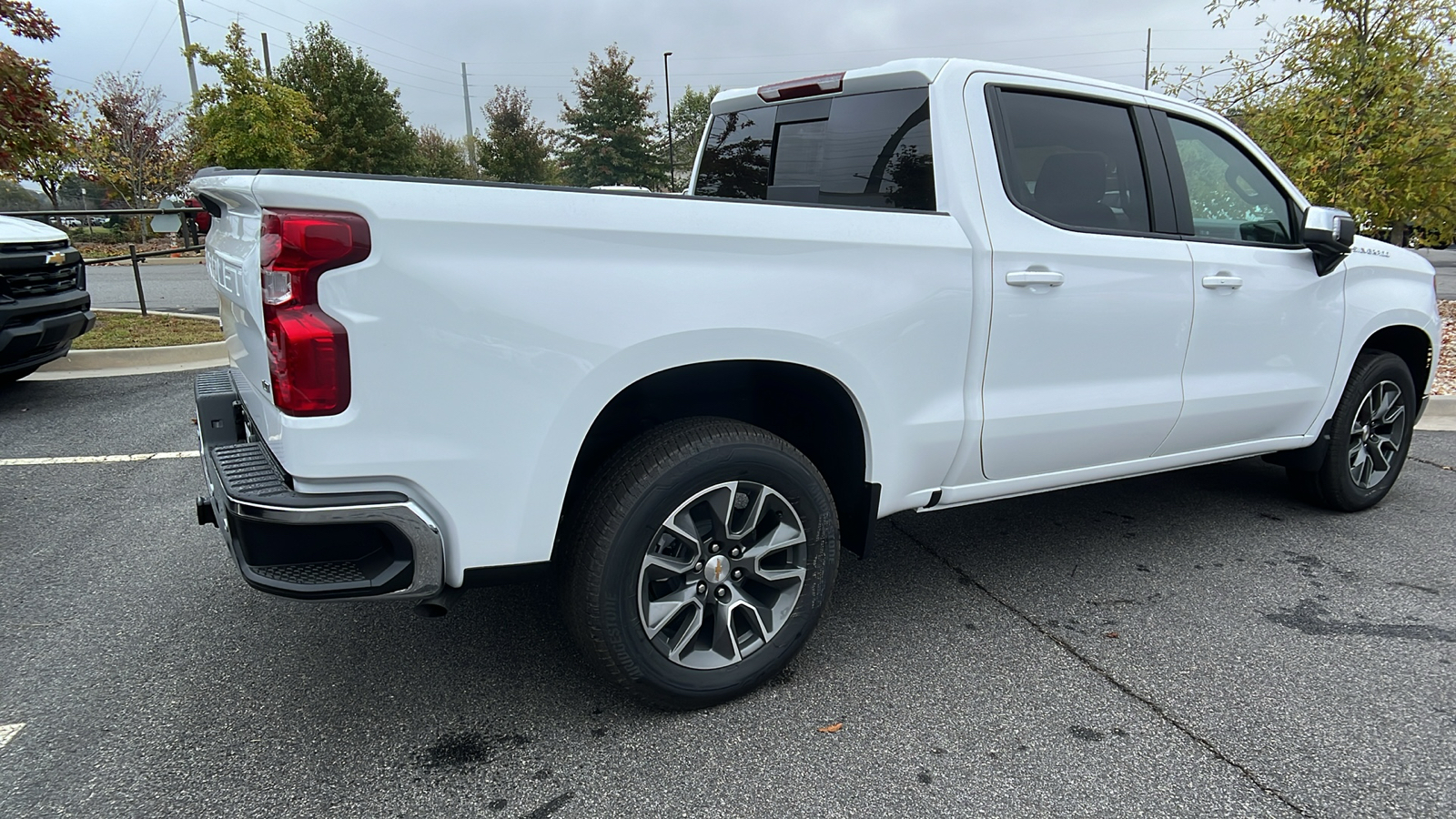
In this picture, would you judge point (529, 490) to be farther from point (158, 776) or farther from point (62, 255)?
point (62, 255)

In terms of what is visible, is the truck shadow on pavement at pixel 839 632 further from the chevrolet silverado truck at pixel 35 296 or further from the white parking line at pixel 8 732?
the chevrolet silverado truck at pixel 35 296

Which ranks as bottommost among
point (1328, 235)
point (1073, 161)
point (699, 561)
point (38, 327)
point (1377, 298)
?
point (699, 561)

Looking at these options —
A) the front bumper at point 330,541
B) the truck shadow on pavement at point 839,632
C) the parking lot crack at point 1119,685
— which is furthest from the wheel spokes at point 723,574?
the parking lot crack at point 1119,685

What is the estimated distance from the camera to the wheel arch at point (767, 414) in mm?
2527

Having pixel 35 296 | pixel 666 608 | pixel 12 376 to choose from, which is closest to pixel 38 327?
pixel 35 296

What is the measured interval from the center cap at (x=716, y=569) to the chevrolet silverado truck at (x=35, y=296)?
5743 millimetres

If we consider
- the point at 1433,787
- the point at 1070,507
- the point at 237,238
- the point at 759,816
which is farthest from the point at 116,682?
the point at 1070,507

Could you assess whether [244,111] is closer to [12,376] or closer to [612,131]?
[12,376]

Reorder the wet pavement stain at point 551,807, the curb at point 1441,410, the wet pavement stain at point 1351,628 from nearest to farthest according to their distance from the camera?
the wet pavement stain at point 551,807
the wet pavement stain at point 1351,628
the curb at point 1441,410

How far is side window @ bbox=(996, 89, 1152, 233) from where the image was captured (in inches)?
117

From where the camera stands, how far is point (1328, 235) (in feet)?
11.8

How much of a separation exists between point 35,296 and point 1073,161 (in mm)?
6716

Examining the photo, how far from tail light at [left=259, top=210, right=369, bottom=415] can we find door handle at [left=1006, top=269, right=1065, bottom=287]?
1971 mm

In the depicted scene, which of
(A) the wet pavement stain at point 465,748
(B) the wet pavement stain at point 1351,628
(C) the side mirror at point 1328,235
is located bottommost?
A: (B) the wet pavement stain at point 1351,628
